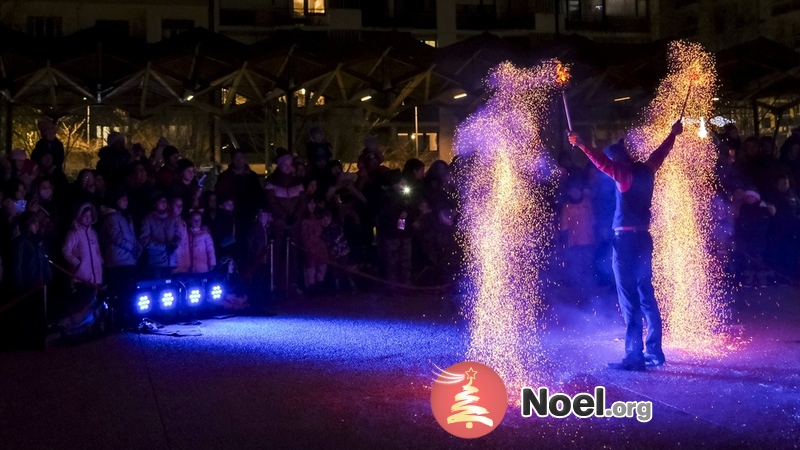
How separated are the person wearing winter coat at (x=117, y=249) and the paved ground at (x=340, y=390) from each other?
115cm

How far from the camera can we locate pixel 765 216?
15227 millimetres

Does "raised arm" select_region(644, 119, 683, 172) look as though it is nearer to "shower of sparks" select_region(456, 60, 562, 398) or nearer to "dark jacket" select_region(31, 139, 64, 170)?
"shower of sparks" select_region(456, 60, 562, 398)

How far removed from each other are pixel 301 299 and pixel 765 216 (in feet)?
25.6

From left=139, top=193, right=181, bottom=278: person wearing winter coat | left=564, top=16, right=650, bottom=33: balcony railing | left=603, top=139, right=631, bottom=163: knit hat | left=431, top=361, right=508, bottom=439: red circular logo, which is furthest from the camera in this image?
left=564, top=16, right=650, bottom=33: balcony railing

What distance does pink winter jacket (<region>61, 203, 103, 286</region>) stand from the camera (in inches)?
436

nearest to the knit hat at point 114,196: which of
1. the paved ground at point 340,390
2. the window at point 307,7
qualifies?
the paved ground at point 340,390

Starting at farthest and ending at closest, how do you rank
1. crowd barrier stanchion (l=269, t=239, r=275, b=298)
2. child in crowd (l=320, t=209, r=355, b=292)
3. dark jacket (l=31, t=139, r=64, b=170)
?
child in crowd (l=320, t=209, r=355, b=292), crowd barrier stanchion (l=269, t=239, r=275, b=298), dark jacket (l=31, t=139, r=64, b=170)

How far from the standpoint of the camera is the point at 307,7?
4397 centimetres

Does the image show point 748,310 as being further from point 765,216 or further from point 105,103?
point 105,103

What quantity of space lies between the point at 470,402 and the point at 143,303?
5.88m

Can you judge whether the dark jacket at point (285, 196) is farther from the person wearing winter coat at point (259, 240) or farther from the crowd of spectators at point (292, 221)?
the person wearing winter coat at point (259, 240)

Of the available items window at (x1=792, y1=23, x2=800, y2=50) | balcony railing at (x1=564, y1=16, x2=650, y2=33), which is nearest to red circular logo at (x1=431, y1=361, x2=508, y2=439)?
balcony railing at (x1=564, y1=16, x2=650, y2=33)

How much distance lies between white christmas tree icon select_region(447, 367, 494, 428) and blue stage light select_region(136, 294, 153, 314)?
222 inches

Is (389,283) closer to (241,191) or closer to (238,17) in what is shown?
(241,191)
